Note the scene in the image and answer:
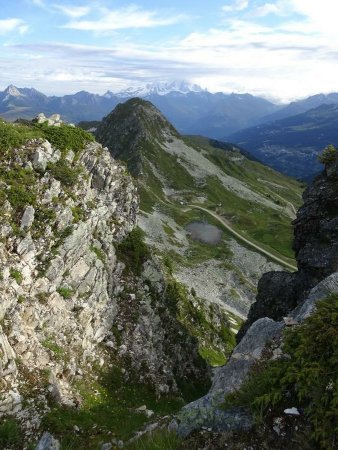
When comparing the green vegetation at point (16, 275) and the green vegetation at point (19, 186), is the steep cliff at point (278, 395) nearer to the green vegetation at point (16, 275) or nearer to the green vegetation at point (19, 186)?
the green vegetation at point (16, 275)

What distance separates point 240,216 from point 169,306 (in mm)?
149453

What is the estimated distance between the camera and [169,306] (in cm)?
4031

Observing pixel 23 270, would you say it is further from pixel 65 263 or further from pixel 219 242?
pixel 219 242

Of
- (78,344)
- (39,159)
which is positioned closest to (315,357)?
(78,344)

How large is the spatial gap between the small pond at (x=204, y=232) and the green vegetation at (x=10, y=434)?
418 feet

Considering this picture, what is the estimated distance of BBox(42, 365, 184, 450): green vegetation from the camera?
21734 mm

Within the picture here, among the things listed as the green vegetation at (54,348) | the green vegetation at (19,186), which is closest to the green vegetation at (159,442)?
the green vegetation at (54,348)

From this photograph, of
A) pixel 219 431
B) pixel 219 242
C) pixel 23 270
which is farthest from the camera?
pixel 219 242

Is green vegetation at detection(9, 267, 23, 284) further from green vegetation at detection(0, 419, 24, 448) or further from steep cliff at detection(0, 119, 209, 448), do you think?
green vegetation at detection(0, 419, 24, 448)

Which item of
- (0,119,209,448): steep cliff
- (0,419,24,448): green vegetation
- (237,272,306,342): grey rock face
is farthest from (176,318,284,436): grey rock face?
(237,272,306,342): grey rock face

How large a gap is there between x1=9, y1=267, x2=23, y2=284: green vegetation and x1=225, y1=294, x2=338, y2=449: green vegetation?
17.6m

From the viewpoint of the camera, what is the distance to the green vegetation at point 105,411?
2173 centimetres

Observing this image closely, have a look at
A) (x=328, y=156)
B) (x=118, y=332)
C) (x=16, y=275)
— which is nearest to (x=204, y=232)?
(x=328, y=156)

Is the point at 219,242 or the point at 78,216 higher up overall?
the point at 78,216
